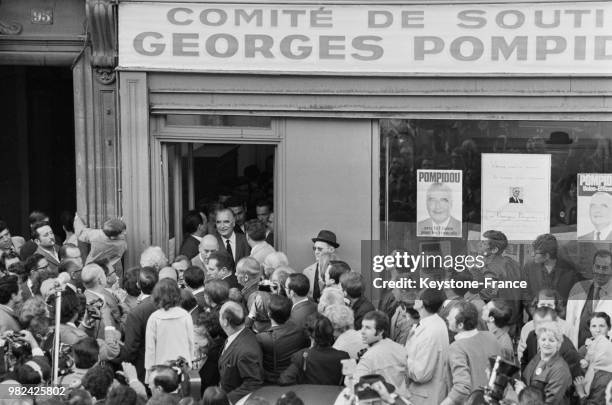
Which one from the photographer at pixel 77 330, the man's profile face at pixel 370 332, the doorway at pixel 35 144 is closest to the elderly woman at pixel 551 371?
the man's profile face at pixel 370 332

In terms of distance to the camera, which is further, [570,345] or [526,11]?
[526,11]

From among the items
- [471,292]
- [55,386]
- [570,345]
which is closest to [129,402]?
[55,386]

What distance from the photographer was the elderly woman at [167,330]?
9.18 m

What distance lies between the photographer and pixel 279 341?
920 cm

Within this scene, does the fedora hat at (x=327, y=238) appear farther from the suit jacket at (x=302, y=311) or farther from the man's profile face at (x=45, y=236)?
Answer: the man's profile face at (x=45, y=236)

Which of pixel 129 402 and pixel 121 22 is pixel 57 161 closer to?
pixel 121 22

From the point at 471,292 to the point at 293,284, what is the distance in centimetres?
232

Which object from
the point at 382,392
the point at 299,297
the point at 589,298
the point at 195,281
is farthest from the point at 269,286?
the point at 382,392

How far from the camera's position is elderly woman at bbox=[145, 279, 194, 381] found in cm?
918

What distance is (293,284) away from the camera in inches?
391

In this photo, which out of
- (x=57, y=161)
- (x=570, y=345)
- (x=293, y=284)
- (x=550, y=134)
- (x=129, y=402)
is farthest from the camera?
(x=57, y=161)

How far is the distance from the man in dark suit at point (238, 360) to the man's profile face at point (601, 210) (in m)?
4.82

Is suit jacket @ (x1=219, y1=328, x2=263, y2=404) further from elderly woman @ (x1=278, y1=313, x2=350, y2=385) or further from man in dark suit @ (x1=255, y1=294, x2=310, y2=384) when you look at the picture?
man in dark suit @ (x1=255, y1=294, x2=310, y2=384)

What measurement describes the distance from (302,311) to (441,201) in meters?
3.05
